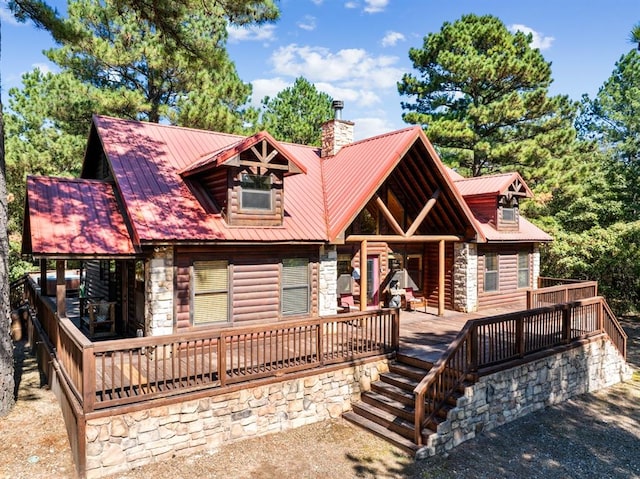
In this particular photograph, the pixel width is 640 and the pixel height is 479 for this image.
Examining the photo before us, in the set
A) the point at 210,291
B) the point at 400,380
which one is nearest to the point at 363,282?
the point at 400,380

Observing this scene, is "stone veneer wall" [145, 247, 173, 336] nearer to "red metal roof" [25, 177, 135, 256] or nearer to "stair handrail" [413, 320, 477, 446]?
"red metal roof" [25, 177, 135, 256]

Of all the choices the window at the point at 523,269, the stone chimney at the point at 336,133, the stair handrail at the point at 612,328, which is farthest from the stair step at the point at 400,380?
the window at the point at 523,269

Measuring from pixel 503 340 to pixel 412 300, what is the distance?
553cm

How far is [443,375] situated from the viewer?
874 cm

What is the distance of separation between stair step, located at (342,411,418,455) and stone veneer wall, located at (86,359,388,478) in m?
0.31

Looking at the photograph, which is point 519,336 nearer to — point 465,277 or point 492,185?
point 465,277

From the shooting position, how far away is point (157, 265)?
31.3 ft

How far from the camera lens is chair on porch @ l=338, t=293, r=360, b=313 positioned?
1377 centimetres

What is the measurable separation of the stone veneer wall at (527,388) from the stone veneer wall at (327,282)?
430 centimetres

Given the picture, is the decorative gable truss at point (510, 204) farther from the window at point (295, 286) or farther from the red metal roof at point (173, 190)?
the window at point (295, 286)

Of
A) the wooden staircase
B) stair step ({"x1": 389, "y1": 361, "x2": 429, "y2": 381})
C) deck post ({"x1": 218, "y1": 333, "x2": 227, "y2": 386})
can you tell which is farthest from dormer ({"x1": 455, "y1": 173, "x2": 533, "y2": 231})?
deck post ({"x1": 218, "y1": 333, "x2": 227, "y2": 386})

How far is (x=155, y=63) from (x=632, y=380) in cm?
2127

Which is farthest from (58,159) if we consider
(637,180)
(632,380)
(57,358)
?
(637,180)

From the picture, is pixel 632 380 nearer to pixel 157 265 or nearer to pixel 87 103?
pixel 157 265
